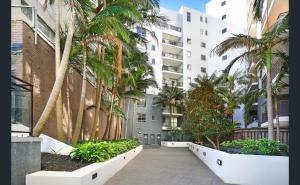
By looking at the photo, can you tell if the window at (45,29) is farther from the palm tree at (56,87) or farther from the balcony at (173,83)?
the balcony at (173,83)

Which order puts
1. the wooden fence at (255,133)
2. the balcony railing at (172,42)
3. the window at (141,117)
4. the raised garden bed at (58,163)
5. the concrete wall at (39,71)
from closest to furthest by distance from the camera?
the raised garden bed at (58,163)
the concrete wall at (39,71)
the wooden fence at (255,133)
the window at (141,117)
the balcony railing at (172,42)

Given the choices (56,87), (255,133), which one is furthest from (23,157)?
(255,133)

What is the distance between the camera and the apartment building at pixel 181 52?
2359 inches

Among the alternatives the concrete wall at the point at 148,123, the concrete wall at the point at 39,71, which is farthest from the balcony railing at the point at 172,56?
the concrete wall at the point at 39,71

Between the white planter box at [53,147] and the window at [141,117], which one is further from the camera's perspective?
the window at [141,117]

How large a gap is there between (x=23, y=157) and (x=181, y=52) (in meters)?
58.5

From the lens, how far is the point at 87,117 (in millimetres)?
26781

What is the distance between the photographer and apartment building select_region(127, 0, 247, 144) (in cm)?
5991

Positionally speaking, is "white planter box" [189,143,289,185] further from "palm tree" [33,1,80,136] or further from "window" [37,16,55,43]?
"window" [37,16,55,43]

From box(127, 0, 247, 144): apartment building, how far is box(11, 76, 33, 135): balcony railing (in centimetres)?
4741

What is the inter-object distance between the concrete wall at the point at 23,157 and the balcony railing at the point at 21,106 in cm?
72

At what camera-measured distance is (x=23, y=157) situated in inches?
339

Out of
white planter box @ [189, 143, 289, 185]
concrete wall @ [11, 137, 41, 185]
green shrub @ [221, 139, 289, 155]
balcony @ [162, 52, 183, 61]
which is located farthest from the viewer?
balcony @ [162, 52, 183, 61]

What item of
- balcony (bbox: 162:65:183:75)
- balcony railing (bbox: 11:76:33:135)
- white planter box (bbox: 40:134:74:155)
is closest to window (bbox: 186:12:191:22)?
balcony (bbox: 162:65:183:75)
